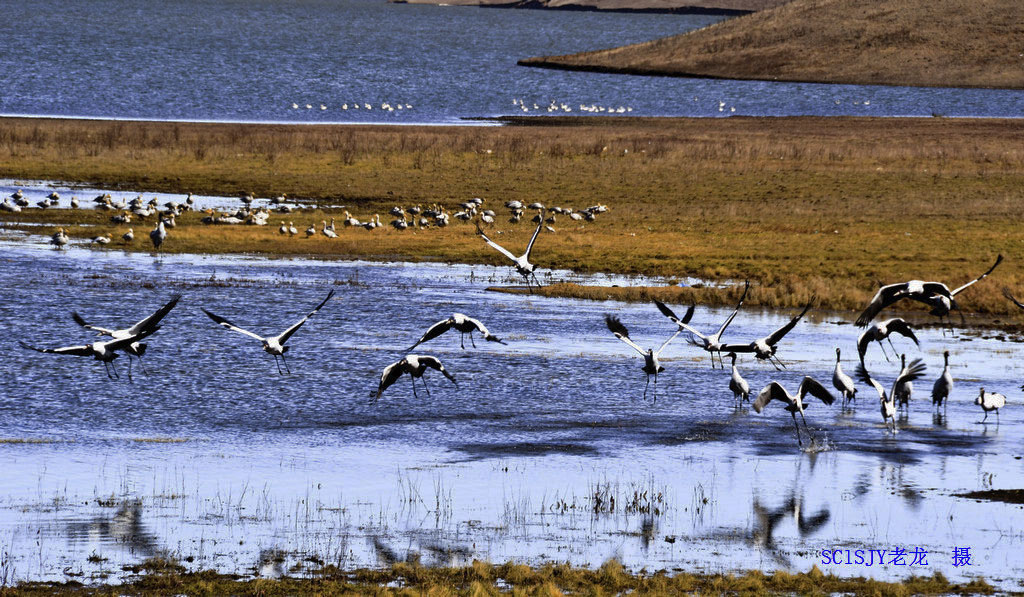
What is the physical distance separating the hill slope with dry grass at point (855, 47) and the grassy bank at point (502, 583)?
118 meters

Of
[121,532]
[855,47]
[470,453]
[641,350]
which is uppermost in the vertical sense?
[855,47]

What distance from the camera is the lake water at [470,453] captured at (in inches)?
624

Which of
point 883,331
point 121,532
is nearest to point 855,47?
point 883,331

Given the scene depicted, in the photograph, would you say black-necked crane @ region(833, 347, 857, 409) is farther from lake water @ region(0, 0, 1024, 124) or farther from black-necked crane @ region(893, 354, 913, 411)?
lake water @ region(0, 0, 1024, 124)

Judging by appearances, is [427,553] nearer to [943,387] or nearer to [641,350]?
[641,350]

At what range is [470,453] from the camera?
2038 centimetres

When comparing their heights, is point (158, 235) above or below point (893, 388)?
above

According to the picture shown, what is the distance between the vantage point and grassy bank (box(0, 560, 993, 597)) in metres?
13.7

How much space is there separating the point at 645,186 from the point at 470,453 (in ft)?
121

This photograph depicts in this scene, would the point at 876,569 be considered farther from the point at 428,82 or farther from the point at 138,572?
the point at 428,82

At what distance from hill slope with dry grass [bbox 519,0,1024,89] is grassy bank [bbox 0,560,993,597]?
389 feet

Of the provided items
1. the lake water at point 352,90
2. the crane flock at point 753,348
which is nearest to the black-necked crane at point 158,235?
the crane flock at point 753,348

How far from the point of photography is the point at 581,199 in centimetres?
5331

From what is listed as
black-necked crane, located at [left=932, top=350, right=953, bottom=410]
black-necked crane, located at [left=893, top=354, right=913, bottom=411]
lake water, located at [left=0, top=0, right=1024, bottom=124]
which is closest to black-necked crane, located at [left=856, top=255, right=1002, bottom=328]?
black-necked crane, located at [left=893, top=354, right=913, bottom=411]
